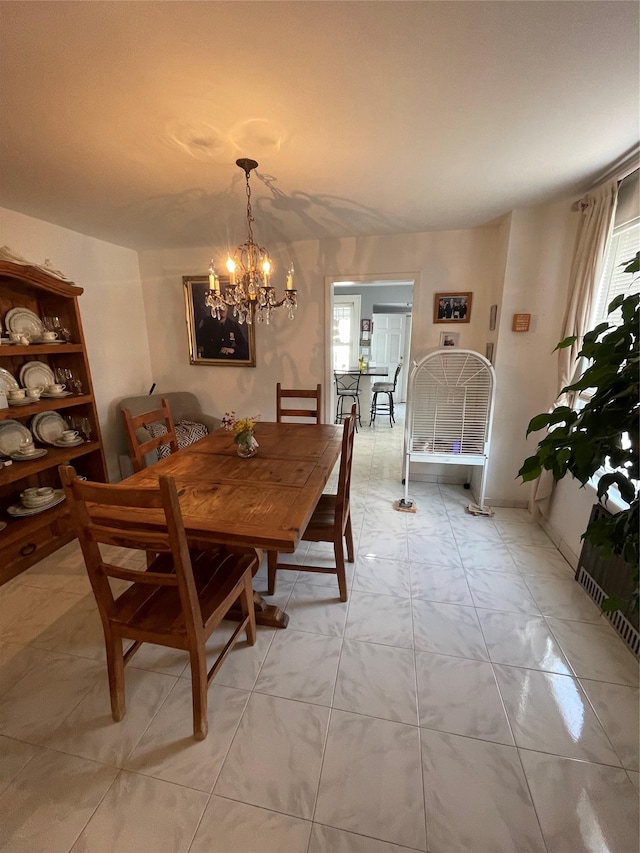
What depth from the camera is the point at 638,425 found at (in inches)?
33.5

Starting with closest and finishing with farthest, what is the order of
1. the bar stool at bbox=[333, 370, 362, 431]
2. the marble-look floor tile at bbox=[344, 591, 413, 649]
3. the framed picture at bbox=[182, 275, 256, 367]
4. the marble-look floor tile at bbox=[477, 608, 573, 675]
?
the marble-look floor tile at bbox=[477, 608, 573, 675], the marble-look floor tile at bbox=[344, 591, 413, 649], the framed picture at bbox=[182, 275, 256, 367], the bar stool at bbox=[333, 370, 362, 431]

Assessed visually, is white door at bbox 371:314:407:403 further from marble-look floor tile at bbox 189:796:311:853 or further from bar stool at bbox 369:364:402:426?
marble-look floor tile at bbox 189:796:311:853

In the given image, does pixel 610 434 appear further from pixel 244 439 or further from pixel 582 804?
pixel 244 439

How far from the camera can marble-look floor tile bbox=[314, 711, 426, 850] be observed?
40.5 inches

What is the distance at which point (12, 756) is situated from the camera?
1.19 metres

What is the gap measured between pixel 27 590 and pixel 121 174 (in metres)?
2.44

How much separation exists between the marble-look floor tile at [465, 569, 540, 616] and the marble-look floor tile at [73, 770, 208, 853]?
1547 mm

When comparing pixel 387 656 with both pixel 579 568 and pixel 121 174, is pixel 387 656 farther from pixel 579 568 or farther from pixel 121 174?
pixel 121 174

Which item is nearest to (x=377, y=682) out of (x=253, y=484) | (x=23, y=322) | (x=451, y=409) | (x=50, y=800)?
(x=253, y=484)

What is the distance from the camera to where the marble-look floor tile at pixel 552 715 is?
1214 mm

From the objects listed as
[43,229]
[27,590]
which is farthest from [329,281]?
[27,590]

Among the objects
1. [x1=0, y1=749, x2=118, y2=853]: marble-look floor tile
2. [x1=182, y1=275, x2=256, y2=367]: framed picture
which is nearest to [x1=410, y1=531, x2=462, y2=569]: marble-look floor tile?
[x1=0, y1=749, x2=118, y2=853]: marble-look floor tile

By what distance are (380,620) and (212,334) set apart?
120 inches

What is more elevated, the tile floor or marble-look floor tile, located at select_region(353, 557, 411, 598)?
marble-look floor tile, located at select_region(353, 557, 411, 598)
